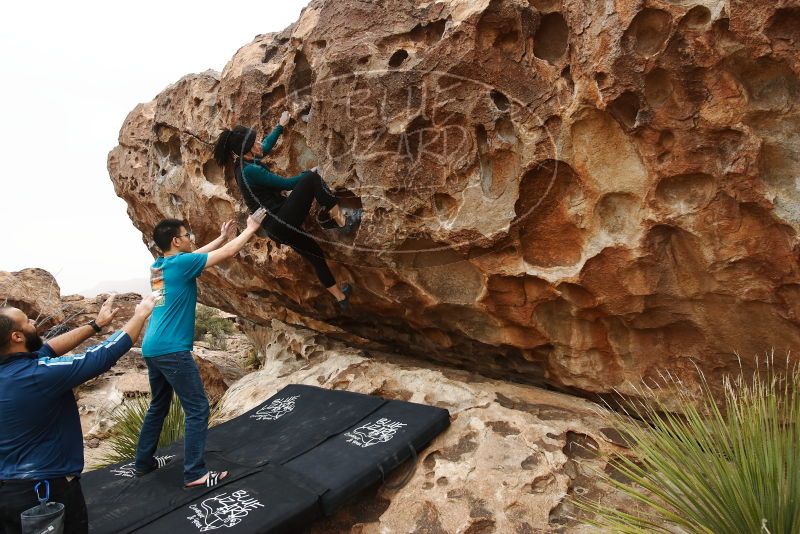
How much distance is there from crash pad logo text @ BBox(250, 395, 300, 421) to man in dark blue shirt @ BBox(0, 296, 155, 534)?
2000 mm

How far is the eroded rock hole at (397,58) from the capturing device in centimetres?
435

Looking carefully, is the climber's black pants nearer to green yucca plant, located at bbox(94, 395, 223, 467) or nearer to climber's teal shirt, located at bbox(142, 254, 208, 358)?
climber's teal shirt, located at bbox(142, 254, 208, 358)

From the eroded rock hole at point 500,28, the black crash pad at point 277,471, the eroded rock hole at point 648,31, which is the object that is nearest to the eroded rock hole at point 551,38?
the eroded rock hole at point 500,28

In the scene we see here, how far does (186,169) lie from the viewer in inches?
251

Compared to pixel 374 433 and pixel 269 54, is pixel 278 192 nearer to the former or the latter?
pixel 269 54

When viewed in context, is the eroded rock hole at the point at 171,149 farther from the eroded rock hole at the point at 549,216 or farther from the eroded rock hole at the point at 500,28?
the eroded rock hole at the point at 549,216

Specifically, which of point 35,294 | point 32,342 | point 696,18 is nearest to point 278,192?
point 32,342

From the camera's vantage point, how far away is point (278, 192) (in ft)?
16.5

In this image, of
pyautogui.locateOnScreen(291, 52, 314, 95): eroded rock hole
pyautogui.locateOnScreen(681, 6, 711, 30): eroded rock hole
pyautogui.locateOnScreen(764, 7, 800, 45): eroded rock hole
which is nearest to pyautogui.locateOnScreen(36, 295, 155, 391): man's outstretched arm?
pyautogui.locateOnScreen(291, 52, 314, 95): eroded rock hole

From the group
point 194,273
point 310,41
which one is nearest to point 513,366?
point 194,273

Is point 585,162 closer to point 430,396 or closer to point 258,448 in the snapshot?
point 430,396

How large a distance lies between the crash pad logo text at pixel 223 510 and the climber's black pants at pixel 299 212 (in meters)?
2.17

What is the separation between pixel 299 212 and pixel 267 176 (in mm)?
402

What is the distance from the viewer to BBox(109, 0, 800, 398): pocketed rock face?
3.19 metres
